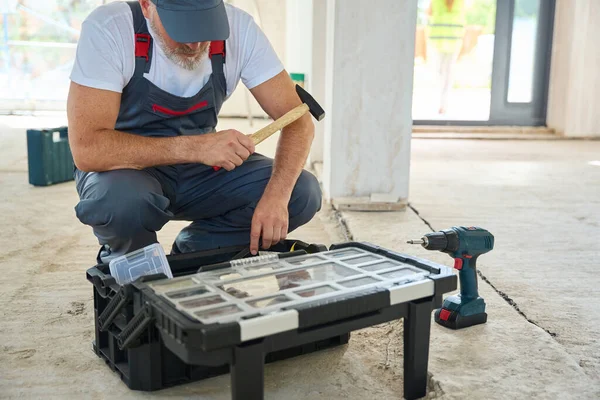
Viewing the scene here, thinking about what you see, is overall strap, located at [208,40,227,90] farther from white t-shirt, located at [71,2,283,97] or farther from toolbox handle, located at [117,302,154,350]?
toolbox handle, located at [117,302,154,350]

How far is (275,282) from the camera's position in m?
1.44

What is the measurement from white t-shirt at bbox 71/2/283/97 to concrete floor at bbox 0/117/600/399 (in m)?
0.73

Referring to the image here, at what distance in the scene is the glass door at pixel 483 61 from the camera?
660 cm

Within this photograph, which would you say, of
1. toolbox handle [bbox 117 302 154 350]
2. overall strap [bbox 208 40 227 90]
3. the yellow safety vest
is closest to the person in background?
the yellow safety vest

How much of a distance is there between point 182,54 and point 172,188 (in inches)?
16.6

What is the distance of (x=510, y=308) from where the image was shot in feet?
6.57

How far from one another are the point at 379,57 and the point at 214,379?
78.3 inches

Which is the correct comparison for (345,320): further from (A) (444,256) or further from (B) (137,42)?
(A) (444,256)

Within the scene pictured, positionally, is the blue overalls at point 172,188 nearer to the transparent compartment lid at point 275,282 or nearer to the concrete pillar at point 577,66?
the transparent compartment lid at point 275,282

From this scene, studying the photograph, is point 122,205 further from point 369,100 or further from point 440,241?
point 369,100

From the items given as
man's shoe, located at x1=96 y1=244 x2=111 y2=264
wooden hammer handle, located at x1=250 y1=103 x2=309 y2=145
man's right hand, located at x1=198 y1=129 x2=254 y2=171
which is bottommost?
man's shoe, located at x1=96 y1=244 x2=111 y2=264

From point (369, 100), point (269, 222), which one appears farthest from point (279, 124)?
point (369, 100)

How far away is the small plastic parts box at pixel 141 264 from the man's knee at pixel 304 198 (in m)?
0.56

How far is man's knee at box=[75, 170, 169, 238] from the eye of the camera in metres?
1.78
